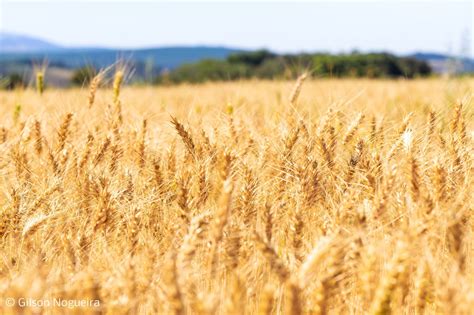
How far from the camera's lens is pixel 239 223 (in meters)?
1.72

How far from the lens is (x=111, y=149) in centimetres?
225

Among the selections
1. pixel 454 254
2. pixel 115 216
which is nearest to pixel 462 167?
pixel 454 254

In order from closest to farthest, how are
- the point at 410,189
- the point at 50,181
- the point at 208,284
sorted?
1. the point at 208,284
2. the point at 410,189
3. the point at 50,181

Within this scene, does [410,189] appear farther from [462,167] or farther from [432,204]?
[462,167]

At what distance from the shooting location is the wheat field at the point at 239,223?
3.83ft

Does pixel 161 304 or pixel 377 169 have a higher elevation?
pixel 377 169

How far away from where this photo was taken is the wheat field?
117 centimetres

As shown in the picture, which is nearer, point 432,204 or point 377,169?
point 432,204

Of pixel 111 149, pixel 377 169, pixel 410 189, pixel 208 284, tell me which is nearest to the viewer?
pixel 208 284

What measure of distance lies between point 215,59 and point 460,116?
104 feet

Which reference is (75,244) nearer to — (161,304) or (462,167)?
(161,304)

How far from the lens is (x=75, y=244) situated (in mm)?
1605

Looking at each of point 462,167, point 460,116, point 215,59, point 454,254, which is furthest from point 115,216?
point 215,59

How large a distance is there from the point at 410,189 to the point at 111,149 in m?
1.11
